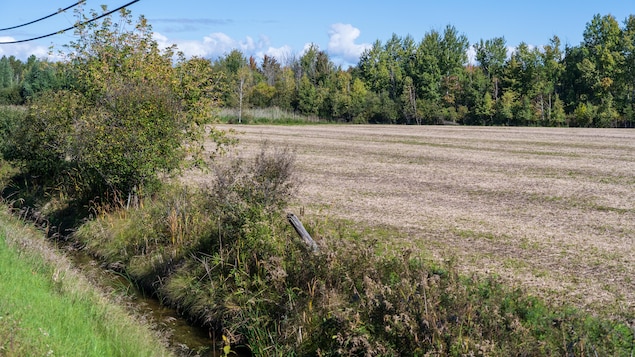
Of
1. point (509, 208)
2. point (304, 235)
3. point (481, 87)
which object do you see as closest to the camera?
point (304, 235)

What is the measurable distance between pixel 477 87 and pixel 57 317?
81.2 meters

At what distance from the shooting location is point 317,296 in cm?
874

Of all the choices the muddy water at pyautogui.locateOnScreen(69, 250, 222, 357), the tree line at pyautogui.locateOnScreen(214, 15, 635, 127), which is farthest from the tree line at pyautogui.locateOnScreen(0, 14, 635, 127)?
the muddy water at pyautogui.locateOnScreen(69, 250, 222, 357)

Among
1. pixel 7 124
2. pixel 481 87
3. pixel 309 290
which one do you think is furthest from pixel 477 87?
pixel 309 290

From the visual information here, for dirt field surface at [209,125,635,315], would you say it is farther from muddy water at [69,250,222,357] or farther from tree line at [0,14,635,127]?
tree line at [0,14,635,127]

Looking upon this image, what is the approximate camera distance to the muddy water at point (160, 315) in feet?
29.7

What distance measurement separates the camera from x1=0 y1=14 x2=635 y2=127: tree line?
247 ft

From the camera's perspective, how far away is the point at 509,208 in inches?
658

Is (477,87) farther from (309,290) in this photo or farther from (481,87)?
(309,290)

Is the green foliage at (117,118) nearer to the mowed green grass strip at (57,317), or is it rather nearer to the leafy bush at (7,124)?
the leafy bush at (7,124)

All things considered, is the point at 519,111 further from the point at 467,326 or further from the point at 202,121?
the point at 467,326

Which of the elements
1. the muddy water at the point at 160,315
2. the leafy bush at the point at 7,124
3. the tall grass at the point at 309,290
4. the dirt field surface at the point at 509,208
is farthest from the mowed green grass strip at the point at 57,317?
the leafy bush at the point at 7,124

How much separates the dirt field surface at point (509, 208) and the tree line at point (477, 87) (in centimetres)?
4459

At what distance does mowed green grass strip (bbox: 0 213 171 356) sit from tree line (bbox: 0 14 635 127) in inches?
2332
